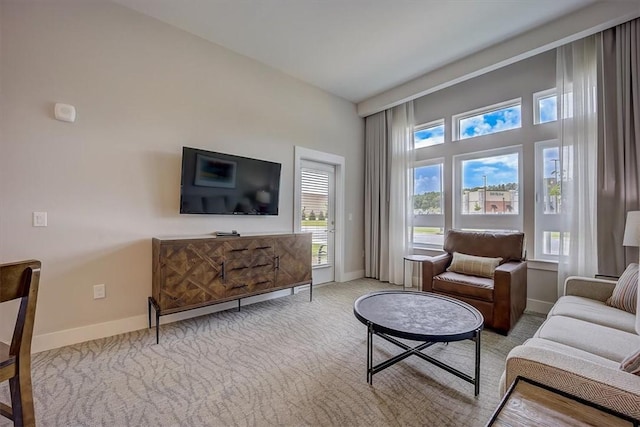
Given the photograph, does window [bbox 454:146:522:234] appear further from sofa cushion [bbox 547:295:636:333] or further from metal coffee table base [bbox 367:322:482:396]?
metal coffee table base [bbox 367:322:482:396]

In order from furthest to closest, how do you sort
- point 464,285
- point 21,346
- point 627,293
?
1. point 464,285
2. point 627,293
3. point 21,346

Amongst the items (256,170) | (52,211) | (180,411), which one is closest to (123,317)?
(52,211)

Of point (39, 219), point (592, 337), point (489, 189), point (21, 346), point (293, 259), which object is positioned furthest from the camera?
point (489, 189)

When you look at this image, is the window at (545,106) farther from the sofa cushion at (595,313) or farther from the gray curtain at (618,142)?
the sofa cushion at (595,313)

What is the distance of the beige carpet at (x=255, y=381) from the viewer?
1535 millimetres

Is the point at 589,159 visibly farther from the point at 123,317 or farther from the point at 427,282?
the point at 123,317

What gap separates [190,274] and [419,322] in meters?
2.04

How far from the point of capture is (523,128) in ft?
11.1

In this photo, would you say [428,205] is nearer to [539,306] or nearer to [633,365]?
[539,306]

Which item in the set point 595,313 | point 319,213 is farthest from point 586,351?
point 319,213

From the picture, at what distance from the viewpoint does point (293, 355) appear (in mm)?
2215

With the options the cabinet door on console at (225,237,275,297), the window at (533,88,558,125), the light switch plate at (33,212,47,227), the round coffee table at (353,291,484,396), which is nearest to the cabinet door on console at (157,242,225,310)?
the cabinet door on console at (225,237,275,297)

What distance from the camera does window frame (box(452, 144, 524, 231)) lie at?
136 inches

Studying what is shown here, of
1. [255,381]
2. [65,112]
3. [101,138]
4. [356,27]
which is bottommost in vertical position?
[255,381]
